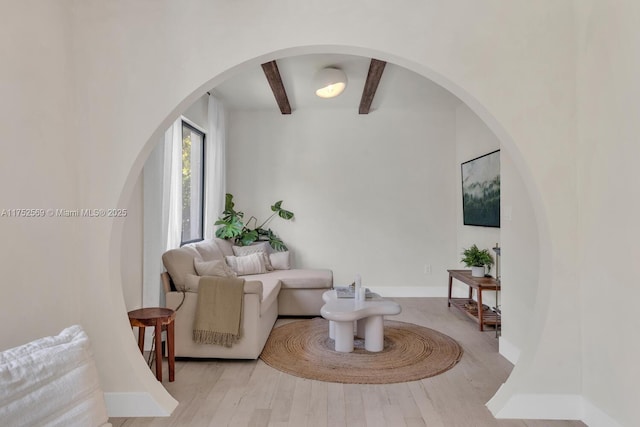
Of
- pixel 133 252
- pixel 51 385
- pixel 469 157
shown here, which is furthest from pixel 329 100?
pixel 51 385

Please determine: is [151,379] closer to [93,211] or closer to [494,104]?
[93,211]

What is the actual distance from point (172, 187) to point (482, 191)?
3.58 meters

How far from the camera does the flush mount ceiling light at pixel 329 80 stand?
3.96m

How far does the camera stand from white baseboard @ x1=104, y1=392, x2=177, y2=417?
7.30ft

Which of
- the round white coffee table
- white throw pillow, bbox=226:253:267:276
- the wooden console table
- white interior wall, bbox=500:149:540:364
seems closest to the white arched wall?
white interior wall, bbox=500:149:540:364

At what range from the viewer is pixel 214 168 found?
4984 millimetres

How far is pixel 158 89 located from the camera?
7.33 feet

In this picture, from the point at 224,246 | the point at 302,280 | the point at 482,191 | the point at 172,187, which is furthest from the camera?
the point at 224,246

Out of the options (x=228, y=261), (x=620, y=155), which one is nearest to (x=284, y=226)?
(x=228, y=261)

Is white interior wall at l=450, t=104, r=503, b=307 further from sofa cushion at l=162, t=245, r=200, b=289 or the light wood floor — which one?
sofa cushion at l=162, t=245, r=200, b=289

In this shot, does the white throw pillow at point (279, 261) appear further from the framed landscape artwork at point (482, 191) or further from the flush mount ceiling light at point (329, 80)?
the framed landscape artwork at point (482, 191)

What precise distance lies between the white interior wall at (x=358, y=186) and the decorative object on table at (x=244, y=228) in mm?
139

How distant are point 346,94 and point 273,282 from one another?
2.57 m

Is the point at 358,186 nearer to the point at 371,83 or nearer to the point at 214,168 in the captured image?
the point at 371,83
